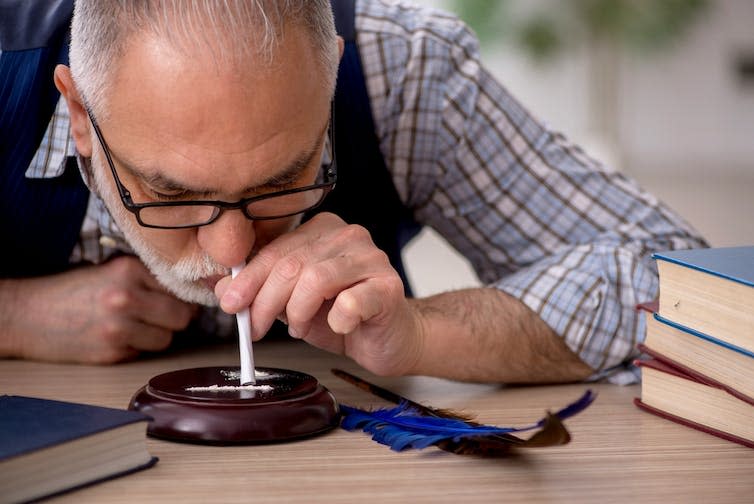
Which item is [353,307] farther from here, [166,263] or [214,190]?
[166,263]

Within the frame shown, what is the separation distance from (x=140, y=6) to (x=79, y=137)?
0.29 metres

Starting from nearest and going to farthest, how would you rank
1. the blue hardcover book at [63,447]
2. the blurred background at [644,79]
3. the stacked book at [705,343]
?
1. the blue hardcover book at [63,447]
2. the stacked book at [705,343]
3. the blurred background at [644,79]

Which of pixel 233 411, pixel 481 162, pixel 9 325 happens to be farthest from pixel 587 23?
pixel 233 411

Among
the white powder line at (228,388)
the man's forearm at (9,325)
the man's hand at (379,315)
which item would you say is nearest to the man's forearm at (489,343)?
the man's hand at (379,315)

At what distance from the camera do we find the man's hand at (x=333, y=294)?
123 centimetres

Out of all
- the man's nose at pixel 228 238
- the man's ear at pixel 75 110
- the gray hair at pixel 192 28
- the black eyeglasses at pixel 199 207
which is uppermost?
the gray hair at pixel 192 28

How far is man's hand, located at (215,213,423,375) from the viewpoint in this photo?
123 centimetres

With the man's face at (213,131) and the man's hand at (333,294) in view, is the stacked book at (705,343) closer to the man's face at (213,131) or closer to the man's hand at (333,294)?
the man's hand at (333,294)

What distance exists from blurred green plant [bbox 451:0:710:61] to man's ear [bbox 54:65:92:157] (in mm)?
7001

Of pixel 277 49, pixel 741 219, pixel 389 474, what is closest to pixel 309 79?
pixel 277 49

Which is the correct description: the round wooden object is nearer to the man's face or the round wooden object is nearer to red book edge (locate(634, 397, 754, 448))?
the man's face

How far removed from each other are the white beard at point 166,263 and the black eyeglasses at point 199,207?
0.04 m

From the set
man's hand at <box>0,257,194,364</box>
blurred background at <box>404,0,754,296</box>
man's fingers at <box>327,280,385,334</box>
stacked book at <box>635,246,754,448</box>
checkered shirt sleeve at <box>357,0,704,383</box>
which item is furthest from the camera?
blurred background at <box>404,0,754,296</box>

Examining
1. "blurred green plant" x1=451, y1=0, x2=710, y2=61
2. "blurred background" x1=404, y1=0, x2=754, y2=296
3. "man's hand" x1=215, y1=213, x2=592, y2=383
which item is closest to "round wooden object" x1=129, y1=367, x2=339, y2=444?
"man's hand" x1=215, y1=213, x2=592, y2=383
